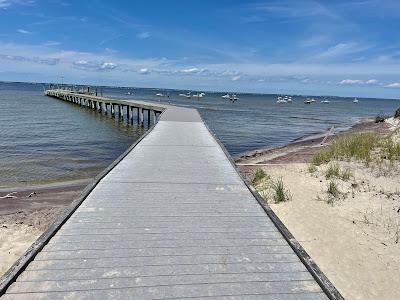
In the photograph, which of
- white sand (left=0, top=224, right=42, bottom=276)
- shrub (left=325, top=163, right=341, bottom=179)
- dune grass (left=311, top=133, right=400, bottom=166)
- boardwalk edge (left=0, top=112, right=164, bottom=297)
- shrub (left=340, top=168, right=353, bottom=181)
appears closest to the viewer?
boardwalk edge (left=0, top=112, right=164, bottom=297)

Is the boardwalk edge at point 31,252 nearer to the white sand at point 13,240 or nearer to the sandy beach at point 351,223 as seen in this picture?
the white sand at point 13,240

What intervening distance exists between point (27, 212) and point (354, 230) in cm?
Result: 757

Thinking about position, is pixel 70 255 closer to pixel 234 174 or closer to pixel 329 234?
pixel 234 174

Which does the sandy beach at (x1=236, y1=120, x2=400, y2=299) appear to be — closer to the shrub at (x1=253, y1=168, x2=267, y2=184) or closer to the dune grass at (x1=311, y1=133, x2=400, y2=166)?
the shrub at (x1=253, y1=168, x2=267, y2=184)

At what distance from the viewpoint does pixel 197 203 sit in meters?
6.24

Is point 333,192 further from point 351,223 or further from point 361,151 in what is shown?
point 361,151

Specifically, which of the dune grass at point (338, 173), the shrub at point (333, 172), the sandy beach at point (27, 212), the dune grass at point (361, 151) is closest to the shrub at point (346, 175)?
the dune grass at point (338, 173)

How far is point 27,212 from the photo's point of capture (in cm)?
920

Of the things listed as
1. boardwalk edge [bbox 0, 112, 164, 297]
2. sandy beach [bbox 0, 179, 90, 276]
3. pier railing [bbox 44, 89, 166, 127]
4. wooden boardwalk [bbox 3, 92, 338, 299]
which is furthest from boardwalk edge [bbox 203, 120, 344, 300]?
pier railing [bbox 44, 89, 166, 127]

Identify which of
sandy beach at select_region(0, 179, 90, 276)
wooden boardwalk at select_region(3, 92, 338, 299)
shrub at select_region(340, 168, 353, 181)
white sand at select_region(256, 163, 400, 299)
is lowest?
sandy beach at select_region(0, 179, 90, 276)

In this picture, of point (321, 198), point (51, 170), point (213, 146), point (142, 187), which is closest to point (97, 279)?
point (142, 187)

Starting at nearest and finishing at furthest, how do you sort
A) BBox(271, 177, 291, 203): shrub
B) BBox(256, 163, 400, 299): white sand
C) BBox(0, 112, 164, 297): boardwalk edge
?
BBox(0, 112, 164, 297): boardwalk edge, BBox(256, 163, 400, 299): white sand, BBox(271, 177, 291, 203): shrub

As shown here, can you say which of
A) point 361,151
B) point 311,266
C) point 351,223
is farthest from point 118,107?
point 311,266

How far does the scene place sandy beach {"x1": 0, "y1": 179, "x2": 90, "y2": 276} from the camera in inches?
275
